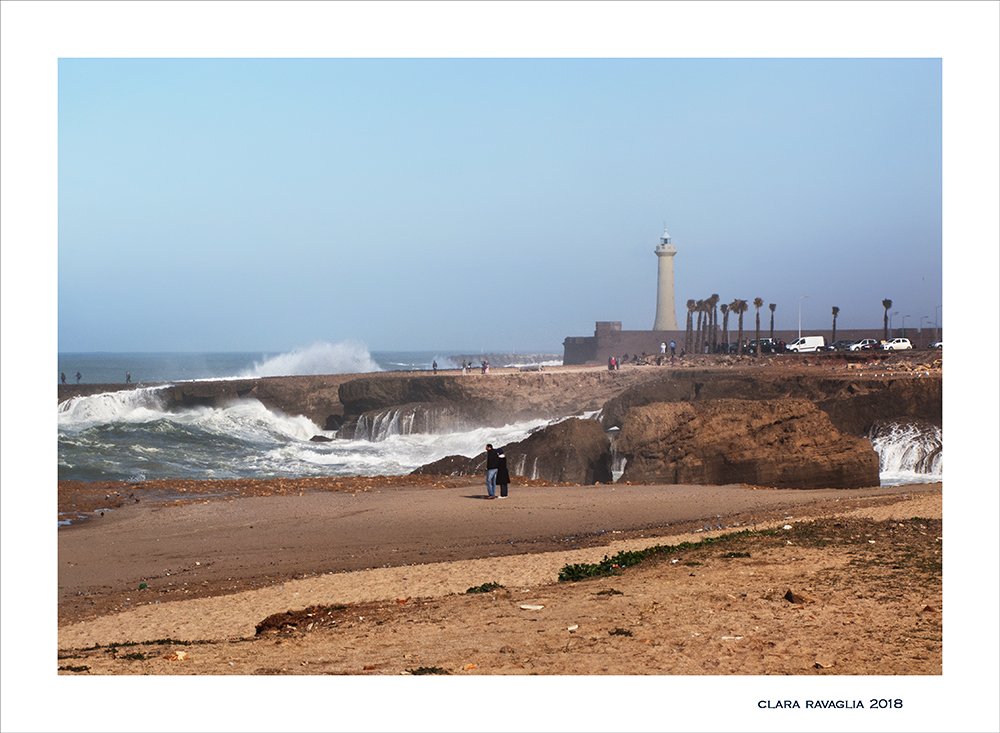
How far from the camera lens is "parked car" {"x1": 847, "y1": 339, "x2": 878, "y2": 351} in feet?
136

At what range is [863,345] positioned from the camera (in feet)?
140

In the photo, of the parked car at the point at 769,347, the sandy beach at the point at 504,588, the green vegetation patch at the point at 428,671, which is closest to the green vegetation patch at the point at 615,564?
the sandy beach at the point at 504,588

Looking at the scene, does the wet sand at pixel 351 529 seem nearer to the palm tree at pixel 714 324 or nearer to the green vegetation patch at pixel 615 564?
the green vegetation patch at pixel 615 564

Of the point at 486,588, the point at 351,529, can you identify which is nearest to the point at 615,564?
the point at 486,588

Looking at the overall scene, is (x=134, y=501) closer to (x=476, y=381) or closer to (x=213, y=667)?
(x=213, y=667)

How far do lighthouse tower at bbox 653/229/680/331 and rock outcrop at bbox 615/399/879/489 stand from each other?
40860mm

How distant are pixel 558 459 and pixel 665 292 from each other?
43049 millimetres

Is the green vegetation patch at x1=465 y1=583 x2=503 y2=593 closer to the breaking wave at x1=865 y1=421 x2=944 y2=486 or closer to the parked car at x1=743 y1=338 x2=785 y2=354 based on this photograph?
the breaking wave at x1=865 y1=421 x2=944 y2=486

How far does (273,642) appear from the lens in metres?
6.44

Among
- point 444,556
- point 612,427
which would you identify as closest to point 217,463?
point 612,427

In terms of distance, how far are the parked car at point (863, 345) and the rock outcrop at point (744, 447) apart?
23.5 metres

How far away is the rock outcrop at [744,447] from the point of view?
18422 millimetres

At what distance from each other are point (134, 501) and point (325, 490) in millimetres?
3558
